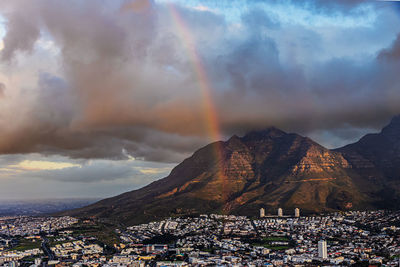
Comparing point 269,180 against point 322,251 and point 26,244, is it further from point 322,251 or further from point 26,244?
point 322,251

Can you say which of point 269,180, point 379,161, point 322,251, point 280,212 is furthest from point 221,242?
point 379,161

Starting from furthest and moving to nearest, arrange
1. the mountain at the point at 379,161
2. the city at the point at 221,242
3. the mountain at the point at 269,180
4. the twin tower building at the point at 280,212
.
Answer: the mountain at the point at 379,161
the mountain at the point at 269,180
the twin tower building at the point at 280,212
the city at the point at 221,242

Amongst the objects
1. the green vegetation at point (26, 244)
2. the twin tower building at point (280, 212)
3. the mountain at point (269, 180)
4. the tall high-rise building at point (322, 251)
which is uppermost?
the mountain at point (269, 180)

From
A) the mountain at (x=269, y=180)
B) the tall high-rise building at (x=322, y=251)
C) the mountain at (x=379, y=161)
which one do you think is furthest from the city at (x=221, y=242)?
the mountain at (x=379, y=161)

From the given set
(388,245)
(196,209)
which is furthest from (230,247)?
(196,209)

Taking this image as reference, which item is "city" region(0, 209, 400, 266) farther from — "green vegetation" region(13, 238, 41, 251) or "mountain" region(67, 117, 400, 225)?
"mountain" region(67, 117, 400, 225)

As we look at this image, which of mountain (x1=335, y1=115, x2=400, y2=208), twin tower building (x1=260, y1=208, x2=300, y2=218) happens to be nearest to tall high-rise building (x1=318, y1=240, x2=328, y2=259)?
twin tower building (x1=260, y1=208, x2=300, y2=218)

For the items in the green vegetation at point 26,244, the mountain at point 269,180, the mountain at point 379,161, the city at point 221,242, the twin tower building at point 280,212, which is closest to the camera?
the city at point 221,242

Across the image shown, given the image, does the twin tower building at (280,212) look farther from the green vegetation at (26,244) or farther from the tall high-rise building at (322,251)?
the green vegetation at (26,244)
